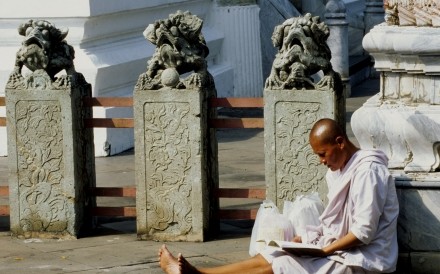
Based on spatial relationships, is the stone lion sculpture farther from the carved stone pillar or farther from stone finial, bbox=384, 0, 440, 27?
stone finial, bbox=384, 0, 440, 27

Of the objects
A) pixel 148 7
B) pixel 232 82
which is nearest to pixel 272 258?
pixel 148 7

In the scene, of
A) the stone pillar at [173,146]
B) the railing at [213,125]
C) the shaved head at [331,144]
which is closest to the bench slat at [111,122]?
the railing at [213,125]

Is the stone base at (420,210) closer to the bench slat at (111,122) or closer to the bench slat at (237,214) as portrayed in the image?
the bench slat at (237,214)

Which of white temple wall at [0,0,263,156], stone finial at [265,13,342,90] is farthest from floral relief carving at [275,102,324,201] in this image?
white temple wall at [0,0,263,156]

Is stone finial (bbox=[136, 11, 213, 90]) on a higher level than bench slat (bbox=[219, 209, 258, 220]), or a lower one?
higher

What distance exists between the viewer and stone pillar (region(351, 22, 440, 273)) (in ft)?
27.7

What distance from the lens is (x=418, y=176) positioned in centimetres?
851

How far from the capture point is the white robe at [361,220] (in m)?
7.91

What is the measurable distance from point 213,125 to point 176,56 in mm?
567

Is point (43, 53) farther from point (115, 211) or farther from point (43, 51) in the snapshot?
point (115, 211)

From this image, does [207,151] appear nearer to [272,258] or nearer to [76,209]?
[76,209]

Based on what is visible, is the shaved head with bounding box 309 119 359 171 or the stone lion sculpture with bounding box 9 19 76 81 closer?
the shaved head with bounding box 309 119 359 171

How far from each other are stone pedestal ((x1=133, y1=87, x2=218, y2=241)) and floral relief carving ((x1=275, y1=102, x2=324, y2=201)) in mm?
614

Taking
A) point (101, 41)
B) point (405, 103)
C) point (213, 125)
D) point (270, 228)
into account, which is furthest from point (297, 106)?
point (101, 41)
